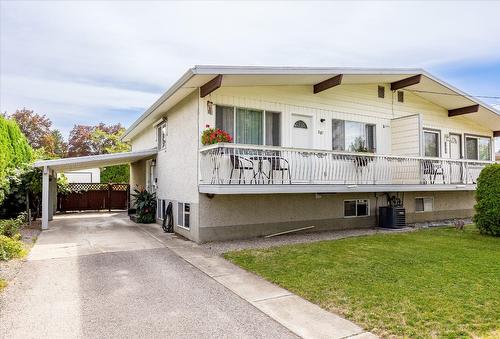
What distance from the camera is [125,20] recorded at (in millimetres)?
11555

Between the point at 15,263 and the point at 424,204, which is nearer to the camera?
the point at 15,263

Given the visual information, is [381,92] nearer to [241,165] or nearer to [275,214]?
[275,214]

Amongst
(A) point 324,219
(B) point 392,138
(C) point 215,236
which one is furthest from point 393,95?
→ (C) point 215,236

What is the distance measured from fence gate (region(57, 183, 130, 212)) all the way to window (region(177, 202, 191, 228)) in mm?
10213

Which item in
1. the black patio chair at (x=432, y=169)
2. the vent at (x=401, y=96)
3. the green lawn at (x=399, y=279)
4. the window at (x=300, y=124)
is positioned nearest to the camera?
the green lawn at (x=399, y=279)

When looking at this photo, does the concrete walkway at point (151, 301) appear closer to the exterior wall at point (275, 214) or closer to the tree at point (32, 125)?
the exterior wall at point (275, 214)

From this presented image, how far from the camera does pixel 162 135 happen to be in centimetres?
1345

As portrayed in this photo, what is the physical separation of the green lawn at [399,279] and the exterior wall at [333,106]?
398cm

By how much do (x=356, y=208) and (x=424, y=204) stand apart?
148 inches

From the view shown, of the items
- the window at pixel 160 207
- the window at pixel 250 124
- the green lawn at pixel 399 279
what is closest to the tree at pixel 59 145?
the window at pixel 160 207

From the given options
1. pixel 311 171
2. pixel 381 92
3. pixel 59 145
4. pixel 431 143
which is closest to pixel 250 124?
pixel 311 171

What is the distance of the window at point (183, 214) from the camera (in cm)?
1006

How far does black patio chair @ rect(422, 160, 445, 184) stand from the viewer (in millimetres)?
12062

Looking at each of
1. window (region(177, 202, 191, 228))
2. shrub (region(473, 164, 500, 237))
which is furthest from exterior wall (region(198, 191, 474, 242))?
shrub (region(473, 164, 500, 237))
